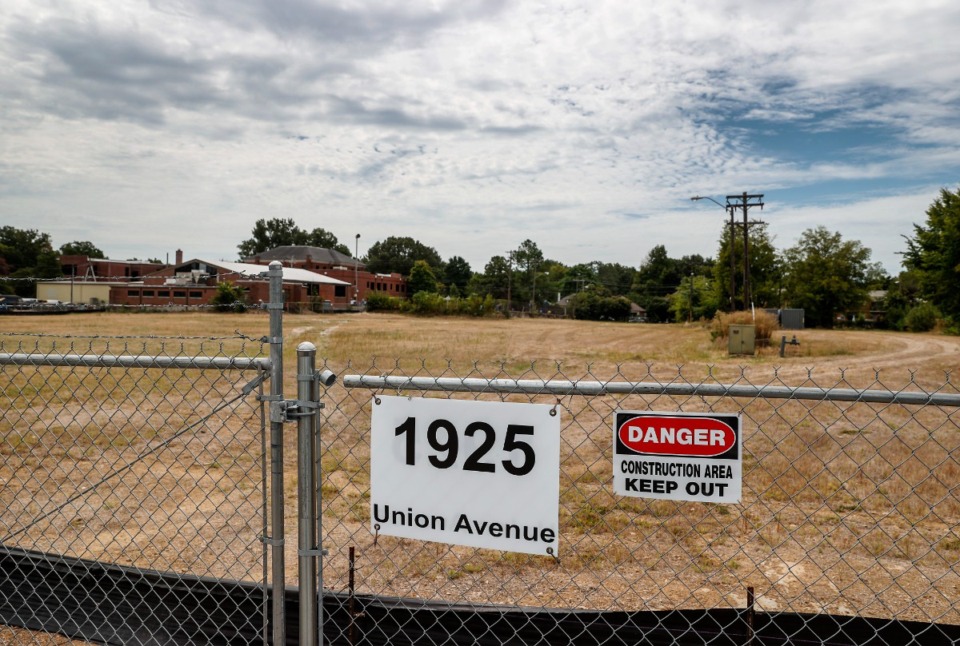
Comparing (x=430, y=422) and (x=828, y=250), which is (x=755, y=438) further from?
(x=828, y=250)

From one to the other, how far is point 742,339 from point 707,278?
64.8m

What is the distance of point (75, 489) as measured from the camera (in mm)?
7152

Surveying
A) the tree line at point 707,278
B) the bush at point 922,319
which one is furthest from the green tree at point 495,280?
the bush at point 922,319

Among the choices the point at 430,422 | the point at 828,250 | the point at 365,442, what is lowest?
the point at 365,442

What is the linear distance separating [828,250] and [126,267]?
7679cm

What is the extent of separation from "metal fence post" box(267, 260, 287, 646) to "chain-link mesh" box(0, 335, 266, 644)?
110mm

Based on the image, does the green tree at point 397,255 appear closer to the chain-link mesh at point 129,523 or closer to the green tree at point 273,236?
the green tree at point 273,236

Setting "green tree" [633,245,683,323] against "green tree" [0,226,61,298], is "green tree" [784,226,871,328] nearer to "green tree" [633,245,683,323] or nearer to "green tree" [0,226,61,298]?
"green tree" [633,245,683,323]

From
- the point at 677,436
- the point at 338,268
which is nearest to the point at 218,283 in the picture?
the point at 338,268

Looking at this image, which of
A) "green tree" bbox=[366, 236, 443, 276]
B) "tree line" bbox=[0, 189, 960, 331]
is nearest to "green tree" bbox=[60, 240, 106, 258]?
"tree line" bbox=[0, 189, 960, 331]

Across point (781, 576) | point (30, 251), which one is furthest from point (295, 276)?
point (781, 576)

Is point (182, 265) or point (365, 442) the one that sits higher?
point (182, 265)

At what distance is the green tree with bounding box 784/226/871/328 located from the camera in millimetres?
62250

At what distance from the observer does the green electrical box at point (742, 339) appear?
26.4 meters
